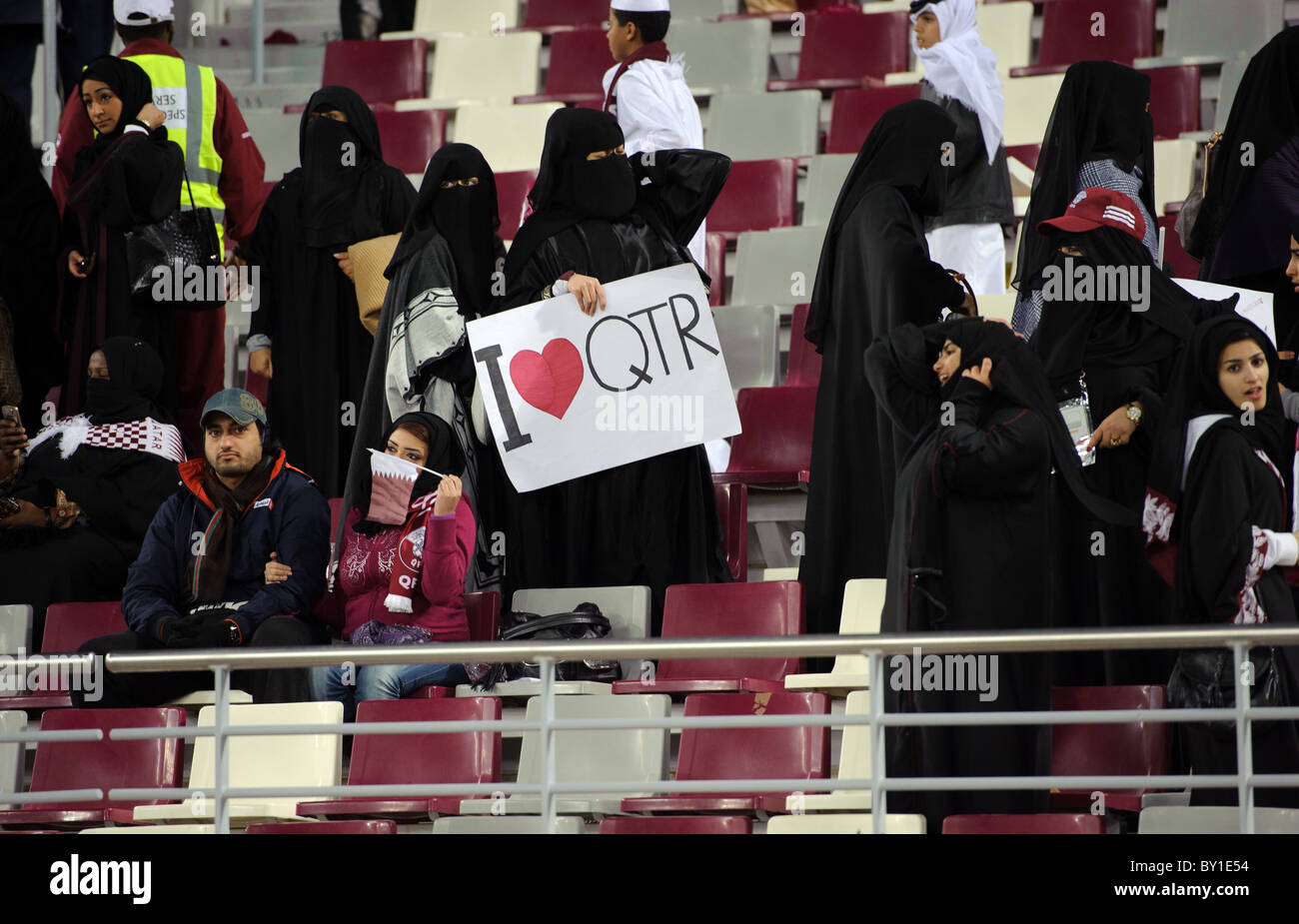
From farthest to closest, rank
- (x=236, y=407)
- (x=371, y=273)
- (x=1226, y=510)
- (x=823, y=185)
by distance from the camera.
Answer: (x=823, y=185) → (x=371, y=273) → (x=236, y=407) → (x=1226, y=510)

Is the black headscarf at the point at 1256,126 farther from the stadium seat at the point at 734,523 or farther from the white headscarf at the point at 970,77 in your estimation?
the stadium seat at the point at 734,523

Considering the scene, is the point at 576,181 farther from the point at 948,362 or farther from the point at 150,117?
the point at 150,117

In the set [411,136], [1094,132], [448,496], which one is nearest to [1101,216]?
[1094,132]

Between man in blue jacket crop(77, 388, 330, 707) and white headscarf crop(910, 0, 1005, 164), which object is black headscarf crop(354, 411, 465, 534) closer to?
man in blue jacket crop(77, 388, 330, 707)

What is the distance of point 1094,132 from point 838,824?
2.73 meters

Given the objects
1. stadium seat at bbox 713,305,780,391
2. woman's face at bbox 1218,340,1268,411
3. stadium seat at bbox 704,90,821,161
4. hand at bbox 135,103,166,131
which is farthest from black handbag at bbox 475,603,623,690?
stadium seat at bbox 704,90,821,161

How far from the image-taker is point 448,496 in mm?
6293

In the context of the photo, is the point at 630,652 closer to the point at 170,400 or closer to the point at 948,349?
the point at 948,349

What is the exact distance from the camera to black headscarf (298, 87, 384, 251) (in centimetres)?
777

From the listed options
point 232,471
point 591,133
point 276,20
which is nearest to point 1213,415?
point 591,133

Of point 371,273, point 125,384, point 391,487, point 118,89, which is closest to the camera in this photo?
point 391,487

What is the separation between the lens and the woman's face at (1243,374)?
18.7 ft

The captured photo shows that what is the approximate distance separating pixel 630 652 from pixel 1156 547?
1559 millimetres

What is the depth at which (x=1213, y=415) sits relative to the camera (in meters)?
5.71
